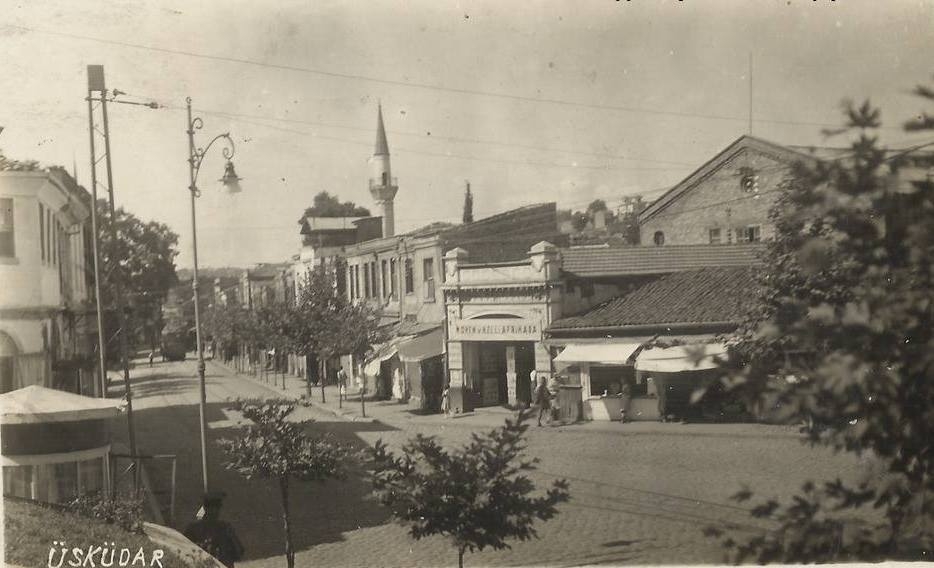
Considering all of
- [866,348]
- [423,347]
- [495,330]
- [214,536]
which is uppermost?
[866,348]

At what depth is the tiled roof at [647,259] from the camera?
74.1 ft

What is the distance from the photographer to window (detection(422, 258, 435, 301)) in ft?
84.3

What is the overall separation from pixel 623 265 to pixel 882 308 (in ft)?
62.6

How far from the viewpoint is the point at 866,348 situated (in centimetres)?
396

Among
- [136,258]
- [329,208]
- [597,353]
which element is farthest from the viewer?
[329,208]

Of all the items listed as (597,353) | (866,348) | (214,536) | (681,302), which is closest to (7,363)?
(214,536)

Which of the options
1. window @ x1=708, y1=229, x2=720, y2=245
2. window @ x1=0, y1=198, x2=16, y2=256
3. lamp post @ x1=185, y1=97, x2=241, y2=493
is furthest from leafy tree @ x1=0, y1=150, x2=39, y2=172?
window @ x1=708, y1=229, x2=720, y2=245

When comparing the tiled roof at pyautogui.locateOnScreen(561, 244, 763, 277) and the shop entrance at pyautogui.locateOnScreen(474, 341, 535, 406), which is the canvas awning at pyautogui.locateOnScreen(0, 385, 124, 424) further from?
the tiled roof at pyautogui.locateOnScreen(561, 244, 763, 277)

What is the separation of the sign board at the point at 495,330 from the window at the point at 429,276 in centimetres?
210

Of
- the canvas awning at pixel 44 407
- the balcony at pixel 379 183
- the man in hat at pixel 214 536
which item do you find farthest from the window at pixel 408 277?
the man in hat at pixel 214 536

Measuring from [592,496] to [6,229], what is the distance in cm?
896

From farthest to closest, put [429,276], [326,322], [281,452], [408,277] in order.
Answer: [408,277] → [429,276] → [326,322] → [281,452]

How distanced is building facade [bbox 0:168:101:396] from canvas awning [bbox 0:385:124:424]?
37.2 inches

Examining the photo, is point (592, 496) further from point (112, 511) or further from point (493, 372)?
point (493, 372)
